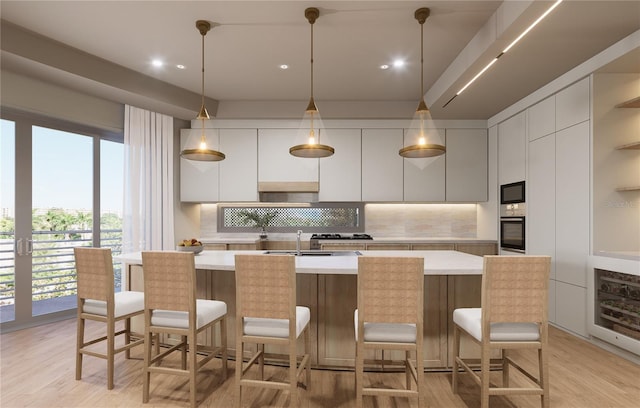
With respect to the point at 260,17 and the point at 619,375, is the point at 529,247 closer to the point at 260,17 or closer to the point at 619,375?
the point at 619,375

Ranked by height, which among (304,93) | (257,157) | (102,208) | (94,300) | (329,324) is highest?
(304,93)

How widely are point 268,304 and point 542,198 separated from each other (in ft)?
11.1

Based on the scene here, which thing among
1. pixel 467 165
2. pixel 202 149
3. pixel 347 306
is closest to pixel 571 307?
pixel 467 165

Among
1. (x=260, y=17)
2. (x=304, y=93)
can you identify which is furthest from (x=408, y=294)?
(x=304, y=93)

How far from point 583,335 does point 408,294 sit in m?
2.54

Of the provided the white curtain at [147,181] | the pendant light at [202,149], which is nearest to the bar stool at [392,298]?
the pendant light at [202,149]

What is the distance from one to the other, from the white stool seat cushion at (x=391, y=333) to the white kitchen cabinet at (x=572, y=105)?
2783 mm

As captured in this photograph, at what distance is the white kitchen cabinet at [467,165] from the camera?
16.6 ft

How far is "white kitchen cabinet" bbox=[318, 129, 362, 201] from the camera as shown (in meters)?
5.07

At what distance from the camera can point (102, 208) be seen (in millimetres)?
4332

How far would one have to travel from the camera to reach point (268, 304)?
2.01 metres

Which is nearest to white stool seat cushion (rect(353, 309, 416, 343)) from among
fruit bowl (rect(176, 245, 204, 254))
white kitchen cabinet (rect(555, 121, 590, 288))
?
fruit bowl (rect(176, 245, 204, 254))

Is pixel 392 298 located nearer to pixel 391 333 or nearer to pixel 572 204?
pixel 391 333

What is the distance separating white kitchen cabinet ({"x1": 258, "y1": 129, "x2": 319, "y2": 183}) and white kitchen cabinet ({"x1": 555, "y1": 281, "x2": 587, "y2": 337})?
3238 mm
